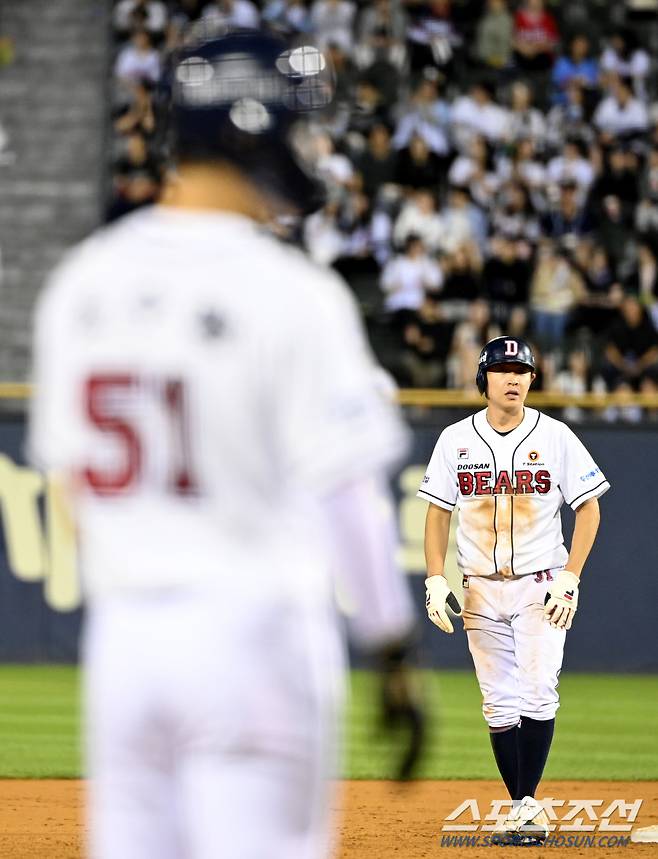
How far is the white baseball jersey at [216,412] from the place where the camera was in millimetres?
2893

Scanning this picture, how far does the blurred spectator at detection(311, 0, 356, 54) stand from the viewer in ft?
70.3

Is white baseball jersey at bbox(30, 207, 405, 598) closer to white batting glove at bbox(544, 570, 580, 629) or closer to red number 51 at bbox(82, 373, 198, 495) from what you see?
red number 51 at bbox(82, 373, 198, 495)

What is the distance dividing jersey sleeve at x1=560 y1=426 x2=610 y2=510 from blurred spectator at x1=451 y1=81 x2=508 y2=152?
13.2 metres

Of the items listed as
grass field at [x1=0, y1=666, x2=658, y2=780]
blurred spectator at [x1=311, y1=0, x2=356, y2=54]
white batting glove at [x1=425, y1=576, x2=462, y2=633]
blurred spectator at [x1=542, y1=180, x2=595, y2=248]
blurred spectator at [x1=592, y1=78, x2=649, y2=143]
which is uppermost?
blurred spectator at [x1=311, y1=0, x2=356, y2=54]

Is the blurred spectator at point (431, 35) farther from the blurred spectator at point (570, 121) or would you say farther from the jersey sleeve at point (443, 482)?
the jersey sleeve at point (443, 482)

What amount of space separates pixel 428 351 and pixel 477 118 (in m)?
3.93

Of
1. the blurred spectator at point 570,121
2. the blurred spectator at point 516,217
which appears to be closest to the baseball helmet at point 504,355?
the blurred spectator at point 516,217

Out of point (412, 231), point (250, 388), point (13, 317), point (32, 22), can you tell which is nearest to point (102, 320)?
point (250, 388)

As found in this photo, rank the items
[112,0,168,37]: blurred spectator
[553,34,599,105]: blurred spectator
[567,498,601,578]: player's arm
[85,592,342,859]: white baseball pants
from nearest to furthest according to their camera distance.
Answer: [85,592,342,859]: white baseball pants
[567,498,601,578]: player's arm
[553,34,599,105]: blurred spectator
[112,0,168,37]: blurred spectator

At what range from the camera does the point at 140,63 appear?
21.3 m

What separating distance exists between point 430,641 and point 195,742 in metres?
12.5

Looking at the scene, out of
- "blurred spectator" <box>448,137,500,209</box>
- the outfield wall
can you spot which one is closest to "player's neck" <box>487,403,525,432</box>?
the outfield wall

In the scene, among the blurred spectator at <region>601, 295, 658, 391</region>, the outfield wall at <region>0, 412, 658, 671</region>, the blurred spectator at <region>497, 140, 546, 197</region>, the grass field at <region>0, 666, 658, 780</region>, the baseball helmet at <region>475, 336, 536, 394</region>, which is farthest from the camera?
the blurred spectator at <region>497, 140, 546, 197</region>

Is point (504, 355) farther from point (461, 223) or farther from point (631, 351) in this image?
point (461, 223)
